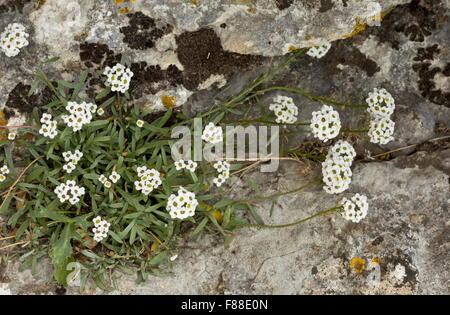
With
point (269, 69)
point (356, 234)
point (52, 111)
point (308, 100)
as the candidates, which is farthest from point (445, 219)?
point (52, 111)

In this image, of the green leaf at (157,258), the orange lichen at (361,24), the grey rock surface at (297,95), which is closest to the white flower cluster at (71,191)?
the grey rock surface at (297,95)

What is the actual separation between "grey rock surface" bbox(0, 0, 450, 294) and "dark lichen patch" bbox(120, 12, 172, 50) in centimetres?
1

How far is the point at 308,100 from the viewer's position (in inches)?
199

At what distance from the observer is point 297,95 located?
504cm

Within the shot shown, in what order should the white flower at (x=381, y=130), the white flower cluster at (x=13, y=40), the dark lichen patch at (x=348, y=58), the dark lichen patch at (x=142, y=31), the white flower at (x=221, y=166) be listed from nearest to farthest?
the white flower cluster at (x=13, y=40), the dark lichen patch at (x=142, y=31), the white flower at (x=381, y=130), the white flower at (x=221, y=166), the dark lichen patch at (x=348, y=58)

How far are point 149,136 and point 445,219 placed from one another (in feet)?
9.15

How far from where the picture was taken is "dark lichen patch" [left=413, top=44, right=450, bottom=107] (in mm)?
4863

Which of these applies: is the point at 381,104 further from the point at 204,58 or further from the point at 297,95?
the point at 204,58

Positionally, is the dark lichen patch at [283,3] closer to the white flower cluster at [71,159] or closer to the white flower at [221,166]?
the white flower at [221,166]

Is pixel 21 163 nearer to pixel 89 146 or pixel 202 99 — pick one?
pixel 89 146

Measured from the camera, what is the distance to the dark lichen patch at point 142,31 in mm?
4375

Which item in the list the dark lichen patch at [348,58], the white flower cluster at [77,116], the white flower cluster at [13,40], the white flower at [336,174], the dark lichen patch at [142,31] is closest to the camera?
the white flower cluster at [13,40]

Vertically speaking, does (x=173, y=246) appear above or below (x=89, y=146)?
below

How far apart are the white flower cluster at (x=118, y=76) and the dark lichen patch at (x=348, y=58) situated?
1.94m
